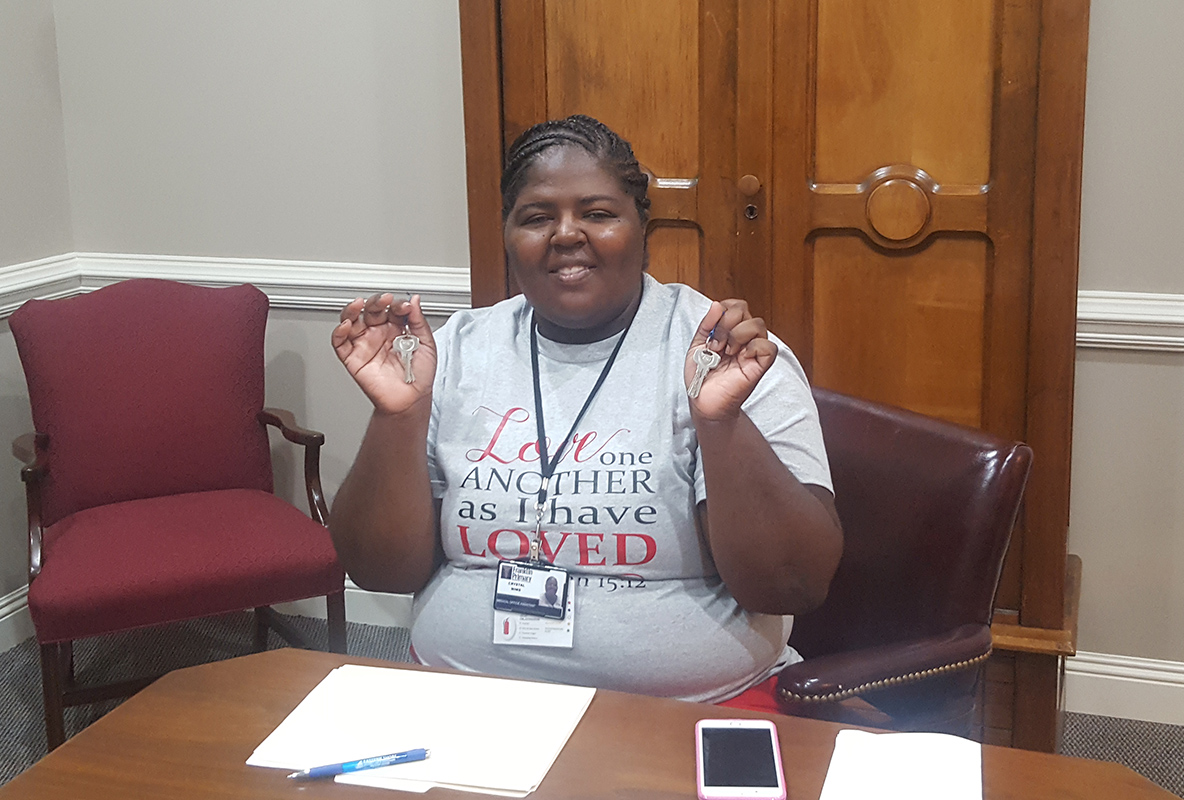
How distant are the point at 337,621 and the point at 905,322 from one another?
144 centimetres

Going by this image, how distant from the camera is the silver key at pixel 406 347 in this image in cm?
160

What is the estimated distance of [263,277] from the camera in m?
3.29

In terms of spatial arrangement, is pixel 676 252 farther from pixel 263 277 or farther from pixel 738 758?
pixel 738 758

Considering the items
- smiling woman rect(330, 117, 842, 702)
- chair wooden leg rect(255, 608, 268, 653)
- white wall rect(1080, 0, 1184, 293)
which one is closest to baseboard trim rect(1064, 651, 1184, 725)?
white wall rect(1080, 0, 1184, 293)

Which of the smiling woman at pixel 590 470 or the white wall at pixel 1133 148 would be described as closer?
the smiling woman at pixel 590 470

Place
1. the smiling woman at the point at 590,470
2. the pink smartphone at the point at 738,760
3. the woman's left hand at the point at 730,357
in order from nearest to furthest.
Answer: the pink smartphone at the point at 738,760 → the woman's left hand at the point at 730,357 → the smiling woman at the point at 590,470

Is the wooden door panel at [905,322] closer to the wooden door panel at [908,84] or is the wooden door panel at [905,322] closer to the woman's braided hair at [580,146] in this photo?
the wooden door panel at [908,84]

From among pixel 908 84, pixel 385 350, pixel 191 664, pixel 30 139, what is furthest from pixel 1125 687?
pixel 30 139

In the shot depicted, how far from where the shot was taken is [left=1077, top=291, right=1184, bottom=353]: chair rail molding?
99.4 inches

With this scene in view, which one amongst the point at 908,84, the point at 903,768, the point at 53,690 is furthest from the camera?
the point at 53,690

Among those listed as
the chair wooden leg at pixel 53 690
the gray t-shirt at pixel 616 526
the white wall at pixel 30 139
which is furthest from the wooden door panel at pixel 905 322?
the white wall at pixel 30 139

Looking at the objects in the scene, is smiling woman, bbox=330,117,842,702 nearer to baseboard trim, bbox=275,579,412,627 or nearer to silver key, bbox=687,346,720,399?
silver key, bbox=687,346,720,399

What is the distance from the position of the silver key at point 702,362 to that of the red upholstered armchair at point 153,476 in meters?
1.41

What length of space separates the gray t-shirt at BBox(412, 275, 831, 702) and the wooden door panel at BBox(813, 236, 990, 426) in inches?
33.7
